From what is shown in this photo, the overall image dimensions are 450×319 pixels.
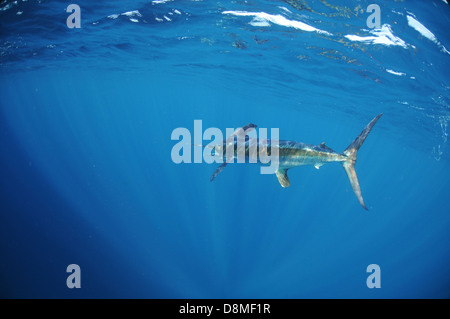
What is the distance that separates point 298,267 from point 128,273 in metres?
12.6

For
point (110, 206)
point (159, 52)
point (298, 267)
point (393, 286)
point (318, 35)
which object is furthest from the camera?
point (110, 206)

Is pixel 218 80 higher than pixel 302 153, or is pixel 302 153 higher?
pixel 218 80

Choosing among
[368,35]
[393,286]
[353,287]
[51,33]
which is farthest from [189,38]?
[393,286]

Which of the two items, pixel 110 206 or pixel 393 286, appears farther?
pixel 110 206

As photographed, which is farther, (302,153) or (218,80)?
(218,80)

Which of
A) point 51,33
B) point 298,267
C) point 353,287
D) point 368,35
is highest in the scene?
point 51,33

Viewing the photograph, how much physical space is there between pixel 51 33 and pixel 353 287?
86.5 ft

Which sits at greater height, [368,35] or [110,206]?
[368,35]

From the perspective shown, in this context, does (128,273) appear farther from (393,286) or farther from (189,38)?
(393,286)

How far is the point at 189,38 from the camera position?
41.7ft

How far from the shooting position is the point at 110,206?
76.5ft

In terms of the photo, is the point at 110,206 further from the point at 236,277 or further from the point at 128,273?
the point at 236,277
